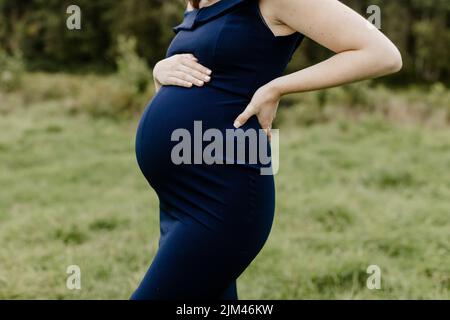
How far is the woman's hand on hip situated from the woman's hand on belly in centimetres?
13

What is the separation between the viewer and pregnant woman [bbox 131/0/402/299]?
4.35 feet

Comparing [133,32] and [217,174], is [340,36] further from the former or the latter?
[133,32]

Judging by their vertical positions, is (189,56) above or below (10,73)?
below

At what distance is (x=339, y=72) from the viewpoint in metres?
1.35

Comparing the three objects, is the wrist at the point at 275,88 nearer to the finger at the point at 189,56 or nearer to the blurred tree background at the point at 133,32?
the finger at the point at 189,56

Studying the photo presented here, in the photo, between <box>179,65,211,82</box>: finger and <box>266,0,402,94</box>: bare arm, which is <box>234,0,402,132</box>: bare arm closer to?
<box>266,0,402,94</box>: bare arm

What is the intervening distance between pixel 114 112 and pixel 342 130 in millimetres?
5511

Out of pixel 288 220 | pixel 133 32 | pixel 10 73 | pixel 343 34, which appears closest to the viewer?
pixel 343 34

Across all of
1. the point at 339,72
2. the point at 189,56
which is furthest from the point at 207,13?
the point at 339,72

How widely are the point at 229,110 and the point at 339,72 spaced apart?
0.94 feet

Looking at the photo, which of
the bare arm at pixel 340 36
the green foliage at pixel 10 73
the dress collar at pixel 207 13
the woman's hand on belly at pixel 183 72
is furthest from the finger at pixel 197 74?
the green foliage at pixel 10 73

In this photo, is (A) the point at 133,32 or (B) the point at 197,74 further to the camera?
(A) the point at 133,32

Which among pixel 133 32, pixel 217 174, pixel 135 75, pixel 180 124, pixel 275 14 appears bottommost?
pixel 217 174
